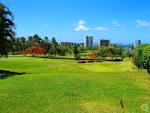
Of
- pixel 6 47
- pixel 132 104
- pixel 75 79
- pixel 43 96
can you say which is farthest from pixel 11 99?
pixel 6 47

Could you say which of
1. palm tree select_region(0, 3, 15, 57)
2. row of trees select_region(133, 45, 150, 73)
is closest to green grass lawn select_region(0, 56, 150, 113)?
row of trees select_region(133, 45, 150, 73)

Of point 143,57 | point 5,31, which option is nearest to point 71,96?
point 143,57

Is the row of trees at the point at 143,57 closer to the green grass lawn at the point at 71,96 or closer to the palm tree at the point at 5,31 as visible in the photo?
the green grass lawn at the point at 71,96

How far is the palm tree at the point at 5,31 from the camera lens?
5465 centimetres

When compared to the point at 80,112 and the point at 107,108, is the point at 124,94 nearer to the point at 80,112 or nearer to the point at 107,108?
the point at 107,108

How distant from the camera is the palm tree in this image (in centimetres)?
5465

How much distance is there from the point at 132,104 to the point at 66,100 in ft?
15.5

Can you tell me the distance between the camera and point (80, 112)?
909 inches

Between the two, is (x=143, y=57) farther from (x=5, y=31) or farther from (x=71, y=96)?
(x=5, y=31)

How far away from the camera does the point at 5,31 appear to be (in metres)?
55.6

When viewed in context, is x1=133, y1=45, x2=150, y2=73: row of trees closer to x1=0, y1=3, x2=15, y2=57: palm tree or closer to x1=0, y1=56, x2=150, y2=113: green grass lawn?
x1=0, y1=56, x2=150, y2=113: green grass lawn

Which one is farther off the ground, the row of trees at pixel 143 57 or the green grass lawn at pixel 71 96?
the row of trees at pixel 143 57

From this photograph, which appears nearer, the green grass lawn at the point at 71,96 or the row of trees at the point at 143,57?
the green grass lawn at the point at 71,96

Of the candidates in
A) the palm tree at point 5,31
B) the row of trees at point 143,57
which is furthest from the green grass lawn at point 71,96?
the palm tree at point 5,31
